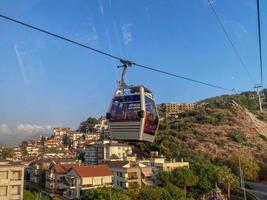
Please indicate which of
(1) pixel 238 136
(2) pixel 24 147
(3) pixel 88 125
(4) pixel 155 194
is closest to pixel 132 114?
(4) pixel 155 194

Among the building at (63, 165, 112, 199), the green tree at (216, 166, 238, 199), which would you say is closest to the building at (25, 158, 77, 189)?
the building at (63, 165, 112, 199)

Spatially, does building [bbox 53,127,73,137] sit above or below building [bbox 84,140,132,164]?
above

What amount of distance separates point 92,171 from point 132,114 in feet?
163

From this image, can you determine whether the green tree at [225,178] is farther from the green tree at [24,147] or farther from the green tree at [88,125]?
the green tree at [88,125]

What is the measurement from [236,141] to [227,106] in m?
41.6

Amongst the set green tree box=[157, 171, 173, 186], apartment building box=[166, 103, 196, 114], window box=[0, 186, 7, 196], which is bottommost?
window box=[0, 186, 7, 196]

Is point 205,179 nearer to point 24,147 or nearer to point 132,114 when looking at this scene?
point 132,114

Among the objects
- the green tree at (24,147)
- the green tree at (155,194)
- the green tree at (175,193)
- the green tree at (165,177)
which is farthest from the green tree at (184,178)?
the green tree at (24,147)

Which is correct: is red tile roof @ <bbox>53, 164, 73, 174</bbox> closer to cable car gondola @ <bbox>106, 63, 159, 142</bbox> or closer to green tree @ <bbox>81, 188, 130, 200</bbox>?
green tree @ <bbox>81, 188, 130, 200</bbox>

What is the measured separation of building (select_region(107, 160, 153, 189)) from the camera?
6031 centimetres

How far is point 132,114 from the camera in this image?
13.8m

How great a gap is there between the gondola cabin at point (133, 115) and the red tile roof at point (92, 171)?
156 ft

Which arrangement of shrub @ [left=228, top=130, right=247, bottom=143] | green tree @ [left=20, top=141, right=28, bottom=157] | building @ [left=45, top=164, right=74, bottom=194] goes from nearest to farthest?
building @ [left=45, top=164, right=74, bottom=194]
shrub @ [left=228, top=130, right=247, bottom=143]
green tree @ [left=20, top=141, right=28, bottom=157]

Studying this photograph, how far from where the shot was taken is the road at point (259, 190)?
203ft
